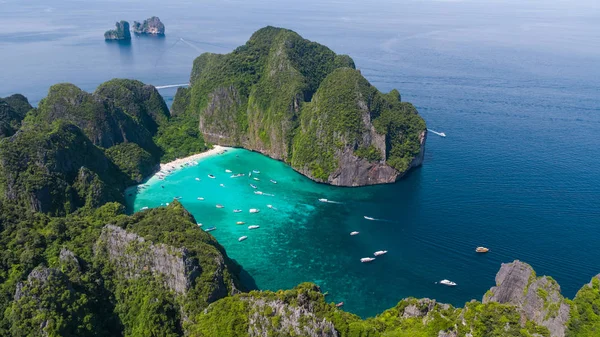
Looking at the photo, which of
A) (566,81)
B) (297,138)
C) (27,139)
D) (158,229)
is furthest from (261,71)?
(566,81)

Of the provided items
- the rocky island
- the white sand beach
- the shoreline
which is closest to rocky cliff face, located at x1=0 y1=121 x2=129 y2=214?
the rocky island

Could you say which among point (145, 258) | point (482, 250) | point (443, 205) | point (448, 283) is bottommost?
point (448, 283)

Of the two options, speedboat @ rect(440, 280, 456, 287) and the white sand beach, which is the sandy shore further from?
speedboat @ rect(440, 280, 456, 287)

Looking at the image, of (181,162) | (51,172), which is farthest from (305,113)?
(51,172)

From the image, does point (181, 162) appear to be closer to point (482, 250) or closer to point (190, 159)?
point (190, 159)

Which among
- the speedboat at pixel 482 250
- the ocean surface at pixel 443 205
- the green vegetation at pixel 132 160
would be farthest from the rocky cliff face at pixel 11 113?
the speedboat at pixel 482 250

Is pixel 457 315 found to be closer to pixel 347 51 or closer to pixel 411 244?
pixel 411 244

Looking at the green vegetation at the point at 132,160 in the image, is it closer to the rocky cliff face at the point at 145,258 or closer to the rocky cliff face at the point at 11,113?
the rocky cliff face at the point at 11,113
